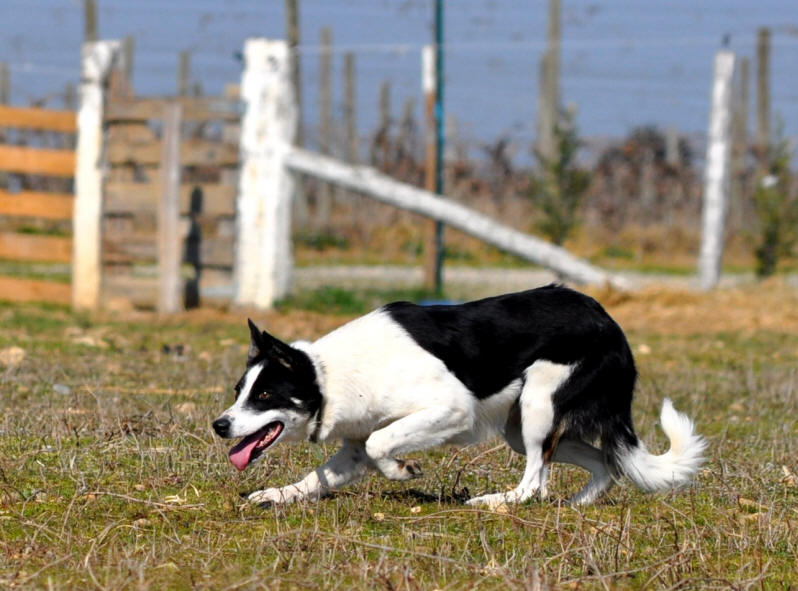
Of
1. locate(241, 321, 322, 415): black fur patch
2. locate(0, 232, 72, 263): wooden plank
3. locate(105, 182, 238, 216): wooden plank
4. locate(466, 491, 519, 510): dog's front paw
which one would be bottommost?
locate(0, 232, 72, 263): wooden plank

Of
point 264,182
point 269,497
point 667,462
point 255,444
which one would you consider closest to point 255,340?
point 255,444

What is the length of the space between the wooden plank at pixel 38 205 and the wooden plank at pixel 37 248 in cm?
23

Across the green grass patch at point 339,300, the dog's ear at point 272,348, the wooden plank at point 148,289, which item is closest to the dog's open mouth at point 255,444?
the dog's ear at point 272,348

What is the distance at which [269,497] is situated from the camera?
4992 millimetres

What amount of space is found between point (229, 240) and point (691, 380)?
5462 millimetres

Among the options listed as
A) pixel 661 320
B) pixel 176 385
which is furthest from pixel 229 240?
pixel 176 385

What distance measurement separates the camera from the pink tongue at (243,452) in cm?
489

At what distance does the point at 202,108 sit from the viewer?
1269 centimetres

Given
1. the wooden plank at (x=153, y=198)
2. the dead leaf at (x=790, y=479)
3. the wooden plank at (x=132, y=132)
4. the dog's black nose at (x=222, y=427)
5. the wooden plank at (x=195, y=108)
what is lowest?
the dead leaf at (x=790, y=479)

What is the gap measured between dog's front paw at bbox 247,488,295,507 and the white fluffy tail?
1.35 metres

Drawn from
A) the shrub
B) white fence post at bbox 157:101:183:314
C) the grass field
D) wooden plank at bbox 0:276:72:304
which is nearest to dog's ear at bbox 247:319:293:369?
the grass field

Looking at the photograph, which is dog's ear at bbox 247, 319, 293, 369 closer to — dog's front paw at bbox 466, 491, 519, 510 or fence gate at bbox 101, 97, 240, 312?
dog's front paw at bbox 466, 491, 519, 510

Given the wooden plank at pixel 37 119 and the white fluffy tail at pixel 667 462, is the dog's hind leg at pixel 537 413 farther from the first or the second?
the wooden plank at pixel 37 119

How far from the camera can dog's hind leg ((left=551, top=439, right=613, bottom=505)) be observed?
5.31 m
